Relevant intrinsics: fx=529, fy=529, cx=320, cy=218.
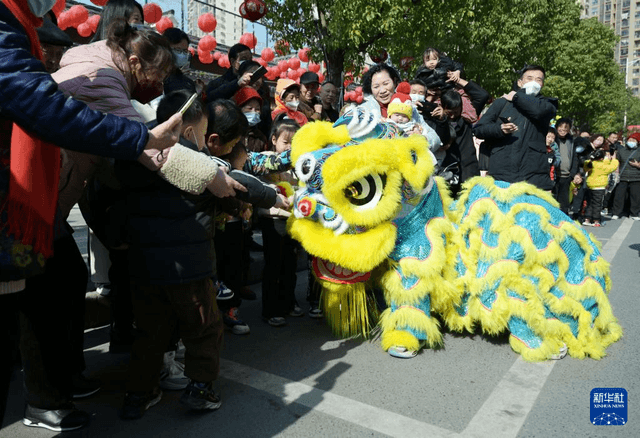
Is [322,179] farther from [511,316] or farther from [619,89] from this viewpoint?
[619,89]

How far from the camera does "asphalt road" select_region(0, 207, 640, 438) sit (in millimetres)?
2244

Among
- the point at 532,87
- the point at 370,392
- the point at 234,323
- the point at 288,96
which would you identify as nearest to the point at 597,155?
the point at 532,87

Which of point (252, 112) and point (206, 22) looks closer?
point (252, 112)

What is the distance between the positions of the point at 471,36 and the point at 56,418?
618 inches

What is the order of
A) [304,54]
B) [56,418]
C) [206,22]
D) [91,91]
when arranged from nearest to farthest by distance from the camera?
[91,91] → [56,418] → [304,54] → [206,22]

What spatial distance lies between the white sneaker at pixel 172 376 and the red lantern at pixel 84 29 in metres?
11.3

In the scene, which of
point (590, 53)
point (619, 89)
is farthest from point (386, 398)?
point (619, 89)

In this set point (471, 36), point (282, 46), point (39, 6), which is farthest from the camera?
point (471, 36)

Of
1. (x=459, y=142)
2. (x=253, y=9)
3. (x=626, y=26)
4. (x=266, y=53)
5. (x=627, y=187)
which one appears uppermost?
(x=626, y=26)

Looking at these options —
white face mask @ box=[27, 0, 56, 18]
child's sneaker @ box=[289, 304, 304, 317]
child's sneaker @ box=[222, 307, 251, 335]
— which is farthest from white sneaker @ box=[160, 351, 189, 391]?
white face mask @ box=[27, 0, 56, 18]

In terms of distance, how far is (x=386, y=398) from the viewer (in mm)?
2510

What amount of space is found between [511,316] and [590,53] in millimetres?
30558

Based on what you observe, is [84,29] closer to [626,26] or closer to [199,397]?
[199,397]

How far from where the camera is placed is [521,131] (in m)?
4.41
